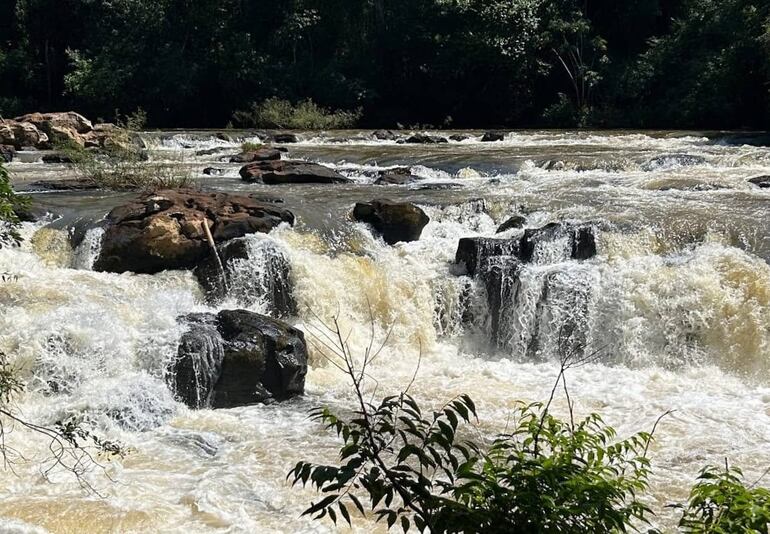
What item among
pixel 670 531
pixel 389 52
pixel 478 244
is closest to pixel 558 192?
pixel 478 244

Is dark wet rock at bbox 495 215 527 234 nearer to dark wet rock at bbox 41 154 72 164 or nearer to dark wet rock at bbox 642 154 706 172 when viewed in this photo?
dark wet rock at bbox 642 154 706 172

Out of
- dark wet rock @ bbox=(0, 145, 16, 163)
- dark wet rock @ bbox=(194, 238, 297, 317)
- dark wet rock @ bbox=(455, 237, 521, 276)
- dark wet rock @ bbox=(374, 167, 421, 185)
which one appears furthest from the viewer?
dark wet rock @ bbox=(0, 145, 16, 163)

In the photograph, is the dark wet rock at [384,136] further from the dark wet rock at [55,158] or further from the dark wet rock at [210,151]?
the dark wet rock at [55,158]

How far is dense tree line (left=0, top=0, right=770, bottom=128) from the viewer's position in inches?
1129

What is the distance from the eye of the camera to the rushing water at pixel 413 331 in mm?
6043

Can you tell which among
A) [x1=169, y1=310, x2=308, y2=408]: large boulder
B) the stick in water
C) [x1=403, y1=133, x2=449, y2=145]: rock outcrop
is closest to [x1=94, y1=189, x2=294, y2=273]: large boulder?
the stick in water

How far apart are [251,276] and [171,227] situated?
1.15 m

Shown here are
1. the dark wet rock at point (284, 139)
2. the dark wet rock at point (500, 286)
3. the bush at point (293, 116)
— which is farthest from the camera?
the bush at point (293, 116)

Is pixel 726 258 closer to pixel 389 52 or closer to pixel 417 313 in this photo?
pixel 417 313

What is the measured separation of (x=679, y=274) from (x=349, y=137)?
14.7m

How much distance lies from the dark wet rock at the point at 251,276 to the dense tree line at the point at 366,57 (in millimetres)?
19484

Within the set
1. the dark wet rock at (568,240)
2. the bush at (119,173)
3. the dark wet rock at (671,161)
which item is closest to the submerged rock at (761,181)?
the dark wet rock at (671,161)

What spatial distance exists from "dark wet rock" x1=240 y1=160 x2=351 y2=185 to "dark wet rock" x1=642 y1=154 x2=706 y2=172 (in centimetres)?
578

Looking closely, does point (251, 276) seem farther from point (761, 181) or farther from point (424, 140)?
point (424, 140)
